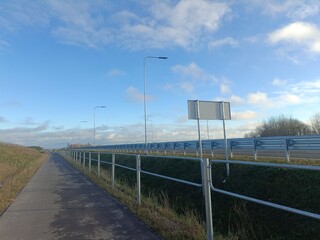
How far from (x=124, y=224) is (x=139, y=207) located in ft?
4.75

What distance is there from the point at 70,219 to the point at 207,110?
793 centimetres

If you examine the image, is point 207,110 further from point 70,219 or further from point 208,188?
point 208,188

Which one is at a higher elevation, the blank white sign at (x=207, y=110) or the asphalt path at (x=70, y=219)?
the blank white sign at (x=207, y=110)

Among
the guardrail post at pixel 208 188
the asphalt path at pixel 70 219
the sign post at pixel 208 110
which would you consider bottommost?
the asphalt path at pixel 70 219

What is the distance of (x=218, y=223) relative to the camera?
1005cm

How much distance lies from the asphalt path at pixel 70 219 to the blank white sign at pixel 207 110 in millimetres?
4969

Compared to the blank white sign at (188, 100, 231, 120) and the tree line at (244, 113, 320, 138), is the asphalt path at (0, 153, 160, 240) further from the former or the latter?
the tree line at (244, 113, 320, 138)

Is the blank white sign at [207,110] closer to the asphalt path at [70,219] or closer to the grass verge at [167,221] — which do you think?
the asphalt path at [70,219]

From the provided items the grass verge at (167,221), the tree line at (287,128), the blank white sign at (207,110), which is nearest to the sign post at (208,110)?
the blank white sign at (207,110)

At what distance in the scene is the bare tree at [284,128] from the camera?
52.0 m

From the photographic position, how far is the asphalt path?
643 cm

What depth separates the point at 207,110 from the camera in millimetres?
14156

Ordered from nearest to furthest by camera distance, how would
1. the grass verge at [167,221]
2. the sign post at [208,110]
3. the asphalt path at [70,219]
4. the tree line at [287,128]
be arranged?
the grass verge at [167,221] → the asphalt path at [70,219] → the sign post at [208,110] → the tree line at [287,128]

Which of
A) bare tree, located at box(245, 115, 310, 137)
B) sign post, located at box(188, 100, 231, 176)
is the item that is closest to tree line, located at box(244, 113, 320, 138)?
bare tree, located at box(245, 115, 310, 137)
